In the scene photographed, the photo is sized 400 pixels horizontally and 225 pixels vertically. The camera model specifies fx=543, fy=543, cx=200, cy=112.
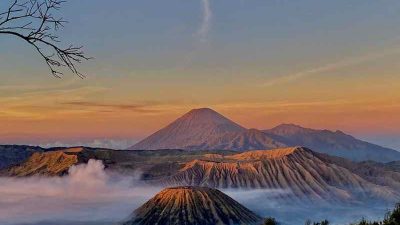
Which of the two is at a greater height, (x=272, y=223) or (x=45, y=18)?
(x=45, y=18)

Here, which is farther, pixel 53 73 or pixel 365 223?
pixel 365 223

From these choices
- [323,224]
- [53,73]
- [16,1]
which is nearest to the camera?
[16,1]

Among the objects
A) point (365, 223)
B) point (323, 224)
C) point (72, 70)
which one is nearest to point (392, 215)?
point (365, 223)

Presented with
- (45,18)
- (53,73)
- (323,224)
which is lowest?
(323,224)

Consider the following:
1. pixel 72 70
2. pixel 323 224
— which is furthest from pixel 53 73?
pixel 323 224

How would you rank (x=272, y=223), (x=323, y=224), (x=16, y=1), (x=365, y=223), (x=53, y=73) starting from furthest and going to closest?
(x=323, y=224) → (x=272, y=223) → (x=365, y=223) → (x=53, y=73) → (x=16, y=1)

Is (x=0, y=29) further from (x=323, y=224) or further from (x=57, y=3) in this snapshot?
(x=323, y=224)

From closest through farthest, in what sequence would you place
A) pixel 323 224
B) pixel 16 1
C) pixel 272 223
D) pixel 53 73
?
pixel 16 1 < pixel 53 73 < pixel 272 223 < pixel 323 224

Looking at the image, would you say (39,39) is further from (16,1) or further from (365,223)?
(365,223)

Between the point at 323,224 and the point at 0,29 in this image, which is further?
the point at 323,224
